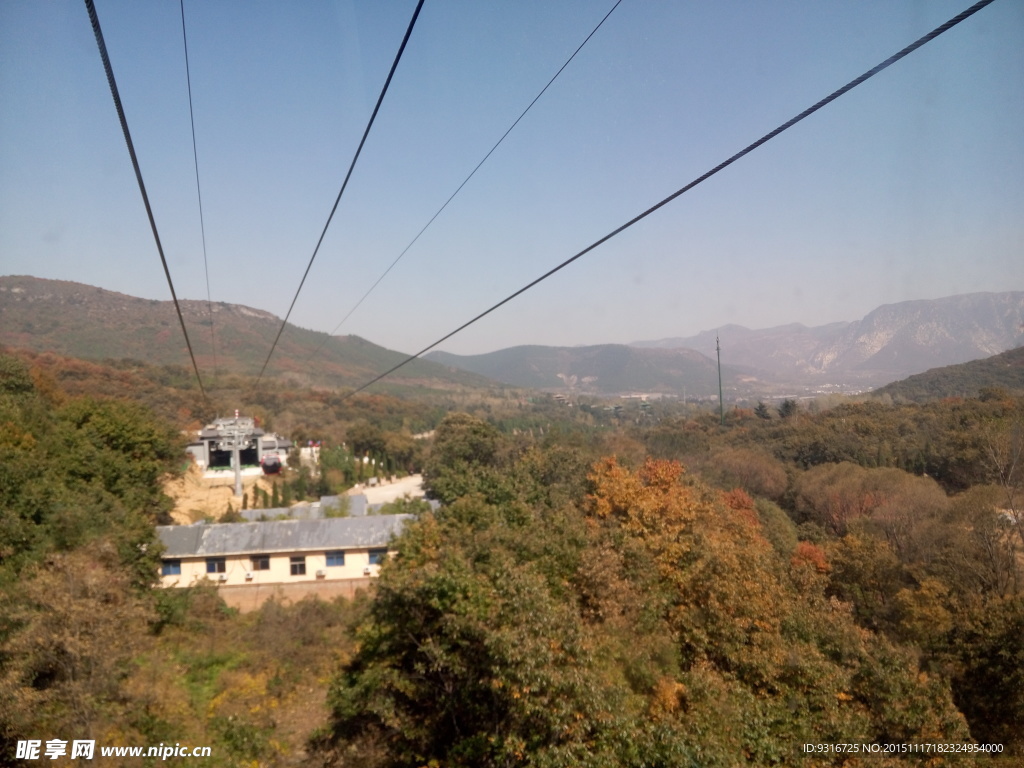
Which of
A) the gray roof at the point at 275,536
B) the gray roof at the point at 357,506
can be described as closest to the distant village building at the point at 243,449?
the gray roof at the point at 357,506

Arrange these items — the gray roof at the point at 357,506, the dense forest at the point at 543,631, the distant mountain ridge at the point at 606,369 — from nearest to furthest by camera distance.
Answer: the dense forest at the point at 543,631 → the gray roof at the point at 357,506 → the distant mountain ridge at the point at 606,369

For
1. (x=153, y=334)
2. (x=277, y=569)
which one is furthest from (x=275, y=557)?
(x=153, y=334)

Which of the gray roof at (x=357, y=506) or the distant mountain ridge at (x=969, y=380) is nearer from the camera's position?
the gray roof at (x=357, y=506)

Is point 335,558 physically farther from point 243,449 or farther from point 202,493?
point 243,449

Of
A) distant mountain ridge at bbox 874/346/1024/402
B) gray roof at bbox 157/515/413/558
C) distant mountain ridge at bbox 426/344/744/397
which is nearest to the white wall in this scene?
gray roof at bbox 157/515/413/558

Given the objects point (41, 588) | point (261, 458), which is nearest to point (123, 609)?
point (41, 588)

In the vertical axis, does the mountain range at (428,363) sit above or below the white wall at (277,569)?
above

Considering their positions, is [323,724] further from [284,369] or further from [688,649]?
[284,369]

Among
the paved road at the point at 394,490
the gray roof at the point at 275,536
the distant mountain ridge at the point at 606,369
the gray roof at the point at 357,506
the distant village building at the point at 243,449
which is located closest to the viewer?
the gray roof at the point at 275,536

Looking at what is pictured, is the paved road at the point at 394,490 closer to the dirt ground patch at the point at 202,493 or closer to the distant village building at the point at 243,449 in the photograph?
the dirt ground patch at the point at 202,493
